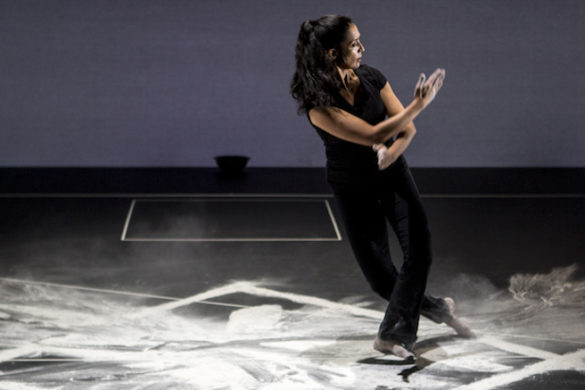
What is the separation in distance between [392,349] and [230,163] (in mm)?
4567

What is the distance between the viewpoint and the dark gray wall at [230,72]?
740cm

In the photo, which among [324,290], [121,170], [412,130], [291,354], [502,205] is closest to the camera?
[412,130]

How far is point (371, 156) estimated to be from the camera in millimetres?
2443

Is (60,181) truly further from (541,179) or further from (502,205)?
(541,179)

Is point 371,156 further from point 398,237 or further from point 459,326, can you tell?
point 459,326

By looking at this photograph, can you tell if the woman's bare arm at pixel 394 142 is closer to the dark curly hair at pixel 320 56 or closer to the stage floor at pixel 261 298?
the dark curly hair at pixel 320 56

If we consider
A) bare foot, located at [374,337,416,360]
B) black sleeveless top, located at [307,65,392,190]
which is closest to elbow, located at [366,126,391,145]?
black sleeveless top, located at [307,65,392,190]

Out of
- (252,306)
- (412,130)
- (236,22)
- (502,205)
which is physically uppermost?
(236,22)

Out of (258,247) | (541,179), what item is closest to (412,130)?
(258,247)

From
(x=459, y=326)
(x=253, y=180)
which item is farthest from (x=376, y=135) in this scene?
(x=253, y=180)

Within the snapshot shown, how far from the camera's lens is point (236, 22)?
7.45 metres

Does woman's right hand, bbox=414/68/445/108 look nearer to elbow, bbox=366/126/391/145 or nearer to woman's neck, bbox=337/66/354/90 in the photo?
elbow, bbox=366/126/391/145

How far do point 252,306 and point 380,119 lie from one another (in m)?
1.28

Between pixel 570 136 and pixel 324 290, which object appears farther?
pixel 570 136
